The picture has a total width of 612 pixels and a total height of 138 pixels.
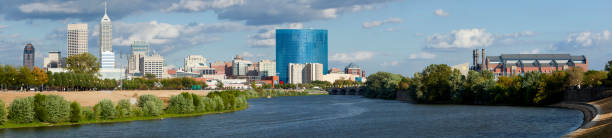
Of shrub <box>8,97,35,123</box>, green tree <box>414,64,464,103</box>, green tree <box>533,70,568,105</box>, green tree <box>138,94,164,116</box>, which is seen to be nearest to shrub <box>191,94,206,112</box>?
green tree <box>138,94,164,116</box>

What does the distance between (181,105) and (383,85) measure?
303 feet

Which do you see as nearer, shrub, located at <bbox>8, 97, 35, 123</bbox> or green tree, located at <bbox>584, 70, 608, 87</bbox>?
shrub, located at <bbox>8, 97, 35, 123</bbox>

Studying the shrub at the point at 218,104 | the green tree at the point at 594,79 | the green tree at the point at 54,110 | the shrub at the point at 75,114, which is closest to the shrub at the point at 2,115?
the green tree at the point at 54,110

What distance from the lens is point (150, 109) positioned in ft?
248

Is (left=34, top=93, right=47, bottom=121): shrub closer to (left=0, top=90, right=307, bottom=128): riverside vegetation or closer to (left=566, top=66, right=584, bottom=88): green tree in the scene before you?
(left=0, top=90, right=307, bottom=128): riverside vegetation

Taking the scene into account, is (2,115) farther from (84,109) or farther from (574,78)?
(574,78)

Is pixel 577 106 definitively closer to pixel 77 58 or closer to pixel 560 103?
pixel 560 103

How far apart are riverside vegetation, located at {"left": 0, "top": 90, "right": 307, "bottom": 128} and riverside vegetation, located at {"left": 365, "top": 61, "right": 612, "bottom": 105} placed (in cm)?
4547

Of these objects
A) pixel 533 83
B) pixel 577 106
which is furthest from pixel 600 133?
pixel 533 83

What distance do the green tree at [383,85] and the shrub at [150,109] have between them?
85.7 meters

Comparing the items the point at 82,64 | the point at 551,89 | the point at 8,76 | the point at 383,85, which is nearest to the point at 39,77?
the point at 8,76

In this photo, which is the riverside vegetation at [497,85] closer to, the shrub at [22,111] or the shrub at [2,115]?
the shrub at [22,111]

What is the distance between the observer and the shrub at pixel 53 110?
6312 cm

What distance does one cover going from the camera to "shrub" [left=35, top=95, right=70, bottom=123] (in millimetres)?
63125
